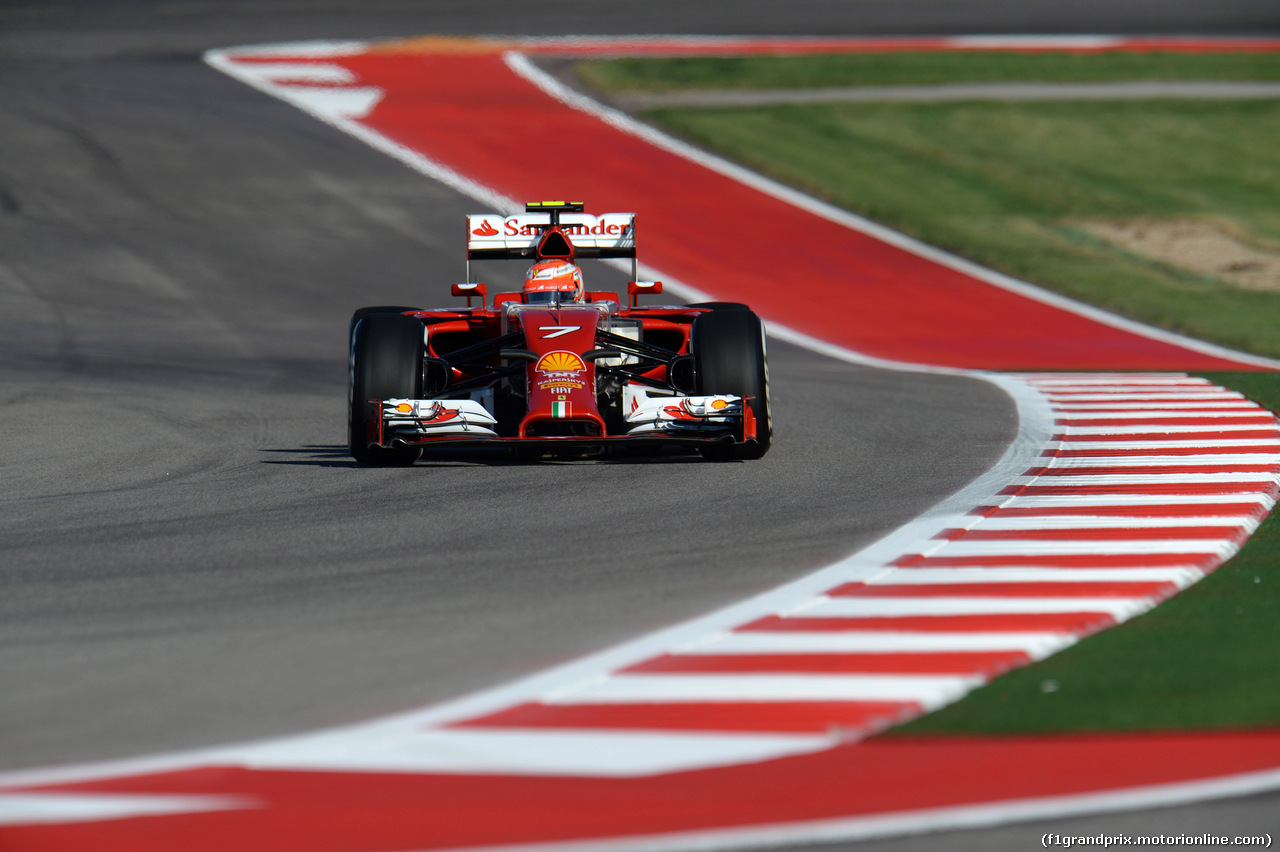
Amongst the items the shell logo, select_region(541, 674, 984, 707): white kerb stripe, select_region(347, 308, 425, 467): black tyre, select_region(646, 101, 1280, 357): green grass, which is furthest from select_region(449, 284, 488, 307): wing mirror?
select_region(646, 101, 1280, 357): green grass

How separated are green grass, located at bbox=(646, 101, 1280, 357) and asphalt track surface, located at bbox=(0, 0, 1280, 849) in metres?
6.90

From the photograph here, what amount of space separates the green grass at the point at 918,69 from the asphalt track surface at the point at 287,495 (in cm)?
1065

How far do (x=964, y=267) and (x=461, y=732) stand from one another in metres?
22.6

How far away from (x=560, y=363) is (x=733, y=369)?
1192 millimetres

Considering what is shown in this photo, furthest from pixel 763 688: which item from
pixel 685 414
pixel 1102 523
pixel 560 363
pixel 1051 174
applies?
pixel 1051 174

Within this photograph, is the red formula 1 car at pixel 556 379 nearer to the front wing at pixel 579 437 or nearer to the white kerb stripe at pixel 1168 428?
the front wing at pixel 579 437

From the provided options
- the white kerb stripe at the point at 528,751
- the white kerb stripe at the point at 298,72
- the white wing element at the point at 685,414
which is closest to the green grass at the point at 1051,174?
the white kerb stripe at the point at 298,72

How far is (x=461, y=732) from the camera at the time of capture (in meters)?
5.43

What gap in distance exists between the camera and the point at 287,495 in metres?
10.2

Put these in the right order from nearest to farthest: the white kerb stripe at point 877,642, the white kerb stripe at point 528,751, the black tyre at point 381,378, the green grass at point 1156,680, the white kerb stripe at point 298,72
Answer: the white kerb stripe at point 528,751 → the green grass at point 1156,680 → the white kerb stripe at point 877,642 → the black tyre at point 381,378 → the white kerb stripe at point 298,72

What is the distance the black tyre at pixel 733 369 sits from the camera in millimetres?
11602

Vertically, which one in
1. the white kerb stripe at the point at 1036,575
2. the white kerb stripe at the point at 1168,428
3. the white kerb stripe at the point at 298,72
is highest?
the white kerb stripe at the point at 298,72

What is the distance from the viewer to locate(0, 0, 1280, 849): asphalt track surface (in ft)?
20.1

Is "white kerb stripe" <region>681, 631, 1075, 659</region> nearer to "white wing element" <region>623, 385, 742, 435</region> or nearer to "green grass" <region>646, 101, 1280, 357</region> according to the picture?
"white wing element" <region>623, 385, 742, 435</region>
